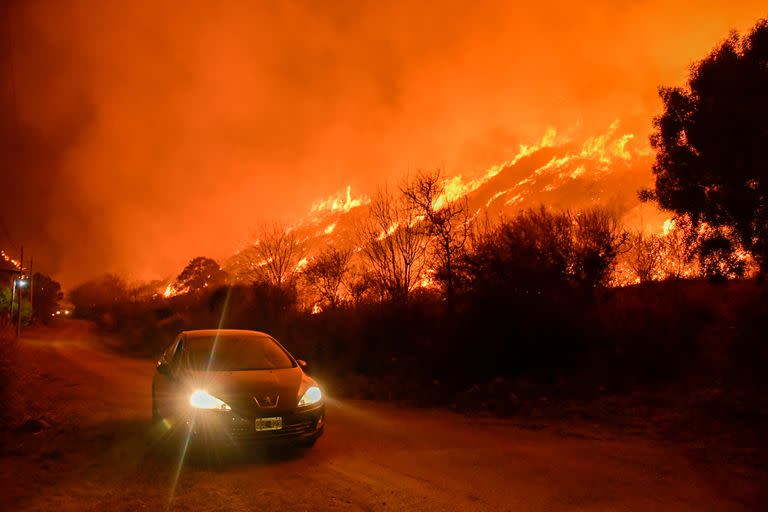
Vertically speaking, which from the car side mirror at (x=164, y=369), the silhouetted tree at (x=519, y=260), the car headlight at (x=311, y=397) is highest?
the silhouetted tree at (x=519, y=260)

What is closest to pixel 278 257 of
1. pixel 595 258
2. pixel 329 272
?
pixel 329 272

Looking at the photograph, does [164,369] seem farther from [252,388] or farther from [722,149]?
[722,149]

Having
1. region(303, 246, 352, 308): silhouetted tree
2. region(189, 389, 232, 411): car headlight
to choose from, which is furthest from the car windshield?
region(303, 246, 352, 308): silhouetted tree

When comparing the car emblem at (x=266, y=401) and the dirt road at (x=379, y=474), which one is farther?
the car emblem at (x=266, y=401)

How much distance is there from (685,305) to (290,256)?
26500mm

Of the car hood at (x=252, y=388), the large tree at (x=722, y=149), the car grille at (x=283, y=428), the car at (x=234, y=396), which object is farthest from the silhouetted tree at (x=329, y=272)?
the car grille at (x=283, y=428)

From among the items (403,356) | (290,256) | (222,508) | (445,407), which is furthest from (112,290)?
(222,508)

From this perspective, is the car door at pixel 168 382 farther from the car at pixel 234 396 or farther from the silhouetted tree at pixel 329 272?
the silhouetted tree at pixel 329 272

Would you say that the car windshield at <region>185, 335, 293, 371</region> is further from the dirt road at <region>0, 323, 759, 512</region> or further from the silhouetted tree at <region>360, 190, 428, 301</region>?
the silhouetted tree at <region>360, 190, 428, 301</region>

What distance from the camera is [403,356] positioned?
1869 cm

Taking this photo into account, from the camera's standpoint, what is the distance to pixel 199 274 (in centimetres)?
7019

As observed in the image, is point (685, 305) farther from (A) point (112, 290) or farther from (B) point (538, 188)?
(A) point (112, 290)

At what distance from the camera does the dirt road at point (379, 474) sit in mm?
5332

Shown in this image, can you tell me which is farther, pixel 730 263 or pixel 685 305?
pixel 685 305
